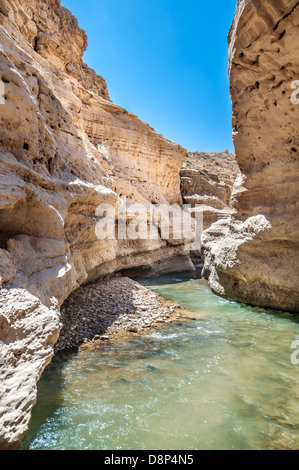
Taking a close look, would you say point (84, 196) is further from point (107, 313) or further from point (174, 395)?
point (174, 395)

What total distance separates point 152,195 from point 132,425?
Answer: 1549cm

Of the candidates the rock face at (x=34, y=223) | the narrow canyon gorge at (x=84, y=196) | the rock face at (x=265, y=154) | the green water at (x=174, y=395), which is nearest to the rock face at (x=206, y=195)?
the narrow canyon gorge at (x=84, y=196)

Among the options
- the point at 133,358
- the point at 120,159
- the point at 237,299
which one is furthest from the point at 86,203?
the point at 120,159

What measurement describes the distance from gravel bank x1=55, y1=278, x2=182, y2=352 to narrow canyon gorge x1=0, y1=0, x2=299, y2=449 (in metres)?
0.42

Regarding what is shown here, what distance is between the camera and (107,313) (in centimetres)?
657

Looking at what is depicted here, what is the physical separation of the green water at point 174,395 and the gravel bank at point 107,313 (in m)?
0.53

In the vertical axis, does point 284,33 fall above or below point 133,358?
above

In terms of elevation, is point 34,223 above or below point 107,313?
above

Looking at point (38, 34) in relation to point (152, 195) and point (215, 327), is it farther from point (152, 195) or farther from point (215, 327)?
point (215, 327)

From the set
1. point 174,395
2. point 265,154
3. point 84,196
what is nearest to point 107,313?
point 84,196

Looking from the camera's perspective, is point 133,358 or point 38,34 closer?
point 133,358

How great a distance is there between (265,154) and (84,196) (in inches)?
234
